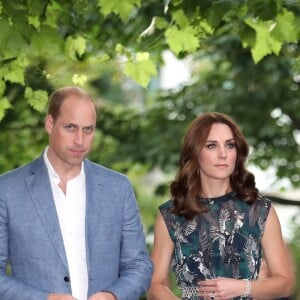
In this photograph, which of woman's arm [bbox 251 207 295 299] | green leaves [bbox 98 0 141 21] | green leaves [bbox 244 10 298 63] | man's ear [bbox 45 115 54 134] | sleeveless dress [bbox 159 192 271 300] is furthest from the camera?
green leaves [bbox 244 10 298 63]

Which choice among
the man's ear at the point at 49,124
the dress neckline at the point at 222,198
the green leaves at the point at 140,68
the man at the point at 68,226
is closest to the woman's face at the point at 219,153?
the dress neckline at the point at 222,198

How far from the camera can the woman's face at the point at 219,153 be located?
16.5 feet

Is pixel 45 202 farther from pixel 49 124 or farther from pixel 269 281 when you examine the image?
pixel 269 281

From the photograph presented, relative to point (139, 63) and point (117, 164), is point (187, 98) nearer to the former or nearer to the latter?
point (117, 164)

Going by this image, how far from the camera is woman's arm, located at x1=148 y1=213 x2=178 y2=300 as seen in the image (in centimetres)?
518

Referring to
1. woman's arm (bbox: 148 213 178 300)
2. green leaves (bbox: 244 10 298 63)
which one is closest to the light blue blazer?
woman's arm (bbox: 148 213 178 300)

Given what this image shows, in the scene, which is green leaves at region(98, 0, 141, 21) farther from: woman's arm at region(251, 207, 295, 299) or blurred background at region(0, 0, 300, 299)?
woman's arm at region(251, 207, 295, 299)

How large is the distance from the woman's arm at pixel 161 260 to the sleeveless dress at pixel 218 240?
0.03 meters

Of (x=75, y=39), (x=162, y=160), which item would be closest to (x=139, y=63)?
(x=75, y=39)

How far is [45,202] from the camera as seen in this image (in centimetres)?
483

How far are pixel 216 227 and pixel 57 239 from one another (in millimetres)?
866

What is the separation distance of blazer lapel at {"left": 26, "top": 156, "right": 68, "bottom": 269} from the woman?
0.65 metres

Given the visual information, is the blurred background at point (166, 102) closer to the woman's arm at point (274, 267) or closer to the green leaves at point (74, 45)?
the green leaves at point (74, 45)

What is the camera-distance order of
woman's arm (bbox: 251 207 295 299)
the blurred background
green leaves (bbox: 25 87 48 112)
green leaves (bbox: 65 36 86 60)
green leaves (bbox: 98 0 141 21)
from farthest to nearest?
the blurred background
green leaves (bbox: 65 36 86 60)
green leaves (bbox: 25 87 48 112)
green leaves (bbox: 98 0 141 21)
woman's arm (bbox: 251 207 295 299)
